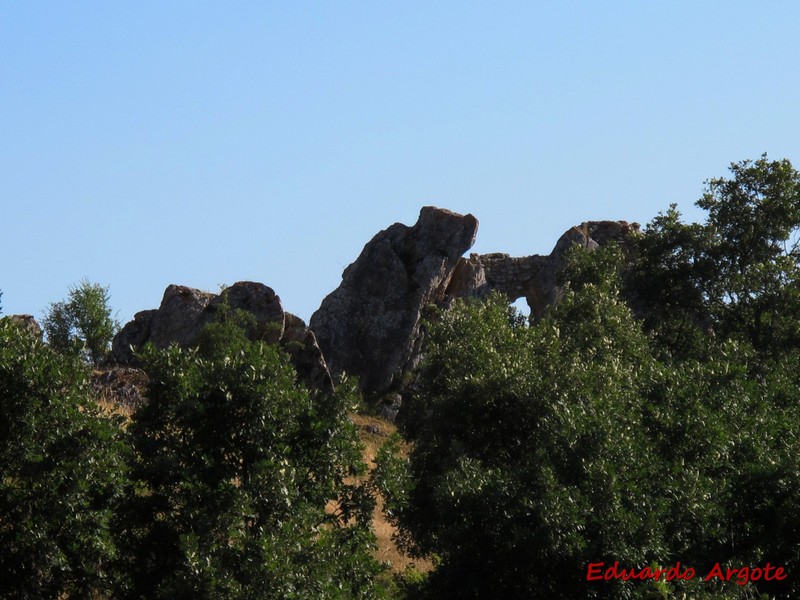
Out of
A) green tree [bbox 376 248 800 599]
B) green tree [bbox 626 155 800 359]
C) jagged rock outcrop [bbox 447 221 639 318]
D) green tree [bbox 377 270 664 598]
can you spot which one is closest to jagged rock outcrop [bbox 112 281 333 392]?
jagged rock outcrop [bbox 447 221 639 318]

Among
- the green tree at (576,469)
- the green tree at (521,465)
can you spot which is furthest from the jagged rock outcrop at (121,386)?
the green tree at (576,469)

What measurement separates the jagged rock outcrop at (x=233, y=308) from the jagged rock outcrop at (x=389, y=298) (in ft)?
19.1

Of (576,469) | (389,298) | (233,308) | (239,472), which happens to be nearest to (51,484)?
(239,472)

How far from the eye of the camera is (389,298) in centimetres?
5244

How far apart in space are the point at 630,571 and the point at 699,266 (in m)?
17.4

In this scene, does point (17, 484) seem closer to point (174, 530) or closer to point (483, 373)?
point (174, 530)

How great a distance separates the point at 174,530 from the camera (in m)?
16.7

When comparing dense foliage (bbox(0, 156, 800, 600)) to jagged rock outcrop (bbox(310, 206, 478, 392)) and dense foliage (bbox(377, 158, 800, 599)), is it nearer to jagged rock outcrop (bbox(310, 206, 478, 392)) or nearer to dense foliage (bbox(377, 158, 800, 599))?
dense foliage (bbox(377, 158, 800, 599))

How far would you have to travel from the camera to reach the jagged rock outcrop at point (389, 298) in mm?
51688

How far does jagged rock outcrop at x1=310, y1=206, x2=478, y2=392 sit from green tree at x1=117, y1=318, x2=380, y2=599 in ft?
111

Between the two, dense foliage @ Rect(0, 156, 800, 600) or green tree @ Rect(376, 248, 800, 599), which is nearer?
dense foliage @ Rect(0, 156, 800, 600)

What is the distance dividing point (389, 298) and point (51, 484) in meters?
36.4

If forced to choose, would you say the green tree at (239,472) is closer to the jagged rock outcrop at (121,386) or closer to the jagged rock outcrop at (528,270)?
the jagged rock outcrop at (121,386)

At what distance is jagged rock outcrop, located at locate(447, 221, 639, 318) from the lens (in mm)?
53969
